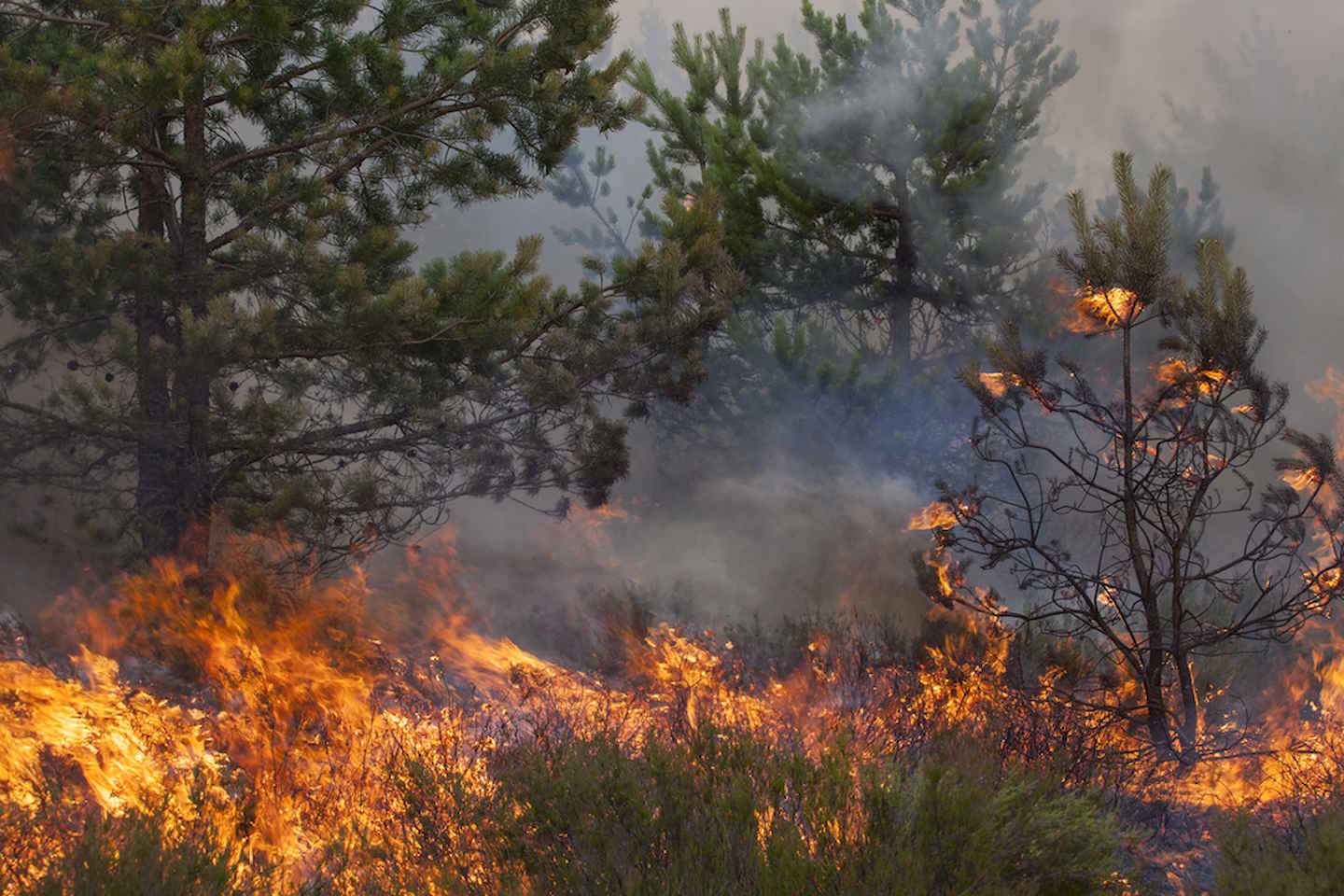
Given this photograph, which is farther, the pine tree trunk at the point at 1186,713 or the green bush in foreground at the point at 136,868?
the pine tree trunk at the point at 1186,713

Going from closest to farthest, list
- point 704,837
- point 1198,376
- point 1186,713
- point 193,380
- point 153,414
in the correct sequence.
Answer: point 704,837 < point 1198,376 < point 1186,713 < point 193,380 < point 153,414

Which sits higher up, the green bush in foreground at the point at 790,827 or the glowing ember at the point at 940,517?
the glowing ember at the point at 940,517

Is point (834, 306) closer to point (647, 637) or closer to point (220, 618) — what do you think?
point (647, 637)

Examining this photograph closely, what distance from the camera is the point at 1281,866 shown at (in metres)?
3.92

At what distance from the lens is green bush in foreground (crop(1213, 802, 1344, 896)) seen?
3699 mm

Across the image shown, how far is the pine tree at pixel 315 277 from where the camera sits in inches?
305

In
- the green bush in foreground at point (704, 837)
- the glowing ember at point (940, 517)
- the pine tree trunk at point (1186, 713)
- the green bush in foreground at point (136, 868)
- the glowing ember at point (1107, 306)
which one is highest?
the glowing ember at point (1107, 306)

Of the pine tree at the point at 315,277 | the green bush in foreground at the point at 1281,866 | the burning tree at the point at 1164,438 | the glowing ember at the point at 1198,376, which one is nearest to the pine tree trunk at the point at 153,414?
the pine tree at the point at 315,277

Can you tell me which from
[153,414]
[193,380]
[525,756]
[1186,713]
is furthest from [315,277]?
[1186,713]

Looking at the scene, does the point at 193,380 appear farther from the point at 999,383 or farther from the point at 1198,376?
the point at 1198,376

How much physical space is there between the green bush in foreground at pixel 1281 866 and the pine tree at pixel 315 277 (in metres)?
5.75

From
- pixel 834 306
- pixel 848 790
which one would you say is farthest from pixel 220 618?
pixel 834 306

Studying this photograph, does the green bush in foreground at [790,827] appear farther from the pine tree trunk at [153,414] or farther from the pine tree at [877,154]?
the pine tree at [877,154]

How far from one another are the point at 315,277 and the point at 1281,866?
22.1 ft
